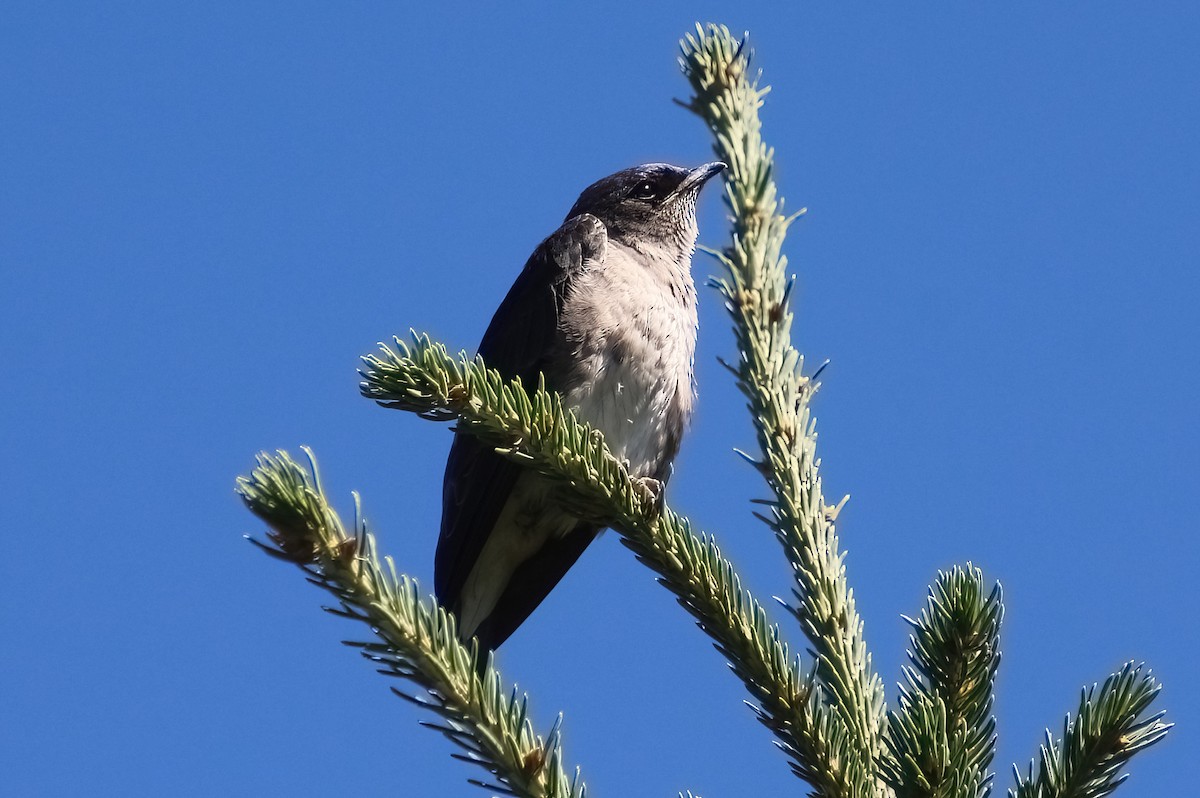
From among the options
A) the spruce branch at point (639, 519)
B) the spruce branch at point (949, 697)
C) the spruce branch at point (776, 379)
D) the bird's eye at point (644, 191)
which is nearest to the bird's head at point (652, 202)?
the bird's eye at point (644, 191)

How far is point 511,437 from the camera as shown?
2.74m

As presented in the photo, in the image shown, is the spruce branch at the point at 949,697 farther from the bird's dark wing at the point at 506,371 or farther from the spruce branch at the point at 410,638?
the bird's dark wing at the point at 506,371

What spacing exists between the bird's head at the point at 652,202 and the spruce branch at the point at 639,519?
360 centimetres

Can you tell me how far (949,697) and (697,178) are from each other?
497 cm

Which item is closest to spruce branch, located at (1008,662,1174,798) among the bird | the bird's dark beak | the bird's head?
the bird

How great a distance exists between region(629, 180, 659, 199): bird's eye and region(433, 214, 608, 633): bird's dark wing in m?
1.23

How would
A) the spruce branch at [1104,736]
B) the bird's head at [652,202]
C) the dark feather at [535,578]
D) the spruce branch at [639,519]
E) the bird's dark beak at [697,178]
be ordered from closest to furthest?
1. the spruce branch at [1104,736]
2. the spruce branch at [639,519]
3. the dark feather at [535,578]
4. the bird's head at [652,202]
5. the bird's dark beak at [697,178]

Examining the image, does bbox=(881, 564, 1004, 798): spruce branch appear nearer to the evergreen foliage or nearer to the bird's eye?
the evergreen foliage

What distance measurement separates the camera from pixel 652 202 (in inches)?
258

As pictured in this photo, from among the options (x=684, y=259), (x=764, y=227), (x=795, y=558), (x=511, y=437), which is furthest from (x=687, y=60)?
(x=684, y=259)

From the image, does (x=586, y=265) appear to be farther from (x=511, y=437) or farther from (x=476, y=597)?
(x=511, y=437)

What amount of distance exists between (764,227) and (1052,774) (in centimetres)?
143

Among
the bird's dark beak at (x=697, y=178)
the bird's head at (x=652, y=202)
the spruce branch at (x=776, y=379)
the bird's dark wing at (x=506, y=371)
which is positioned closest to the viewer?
the spruce branch at (x=776, y=379)

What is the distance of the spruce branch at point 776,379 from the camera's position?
2324 millimetres
